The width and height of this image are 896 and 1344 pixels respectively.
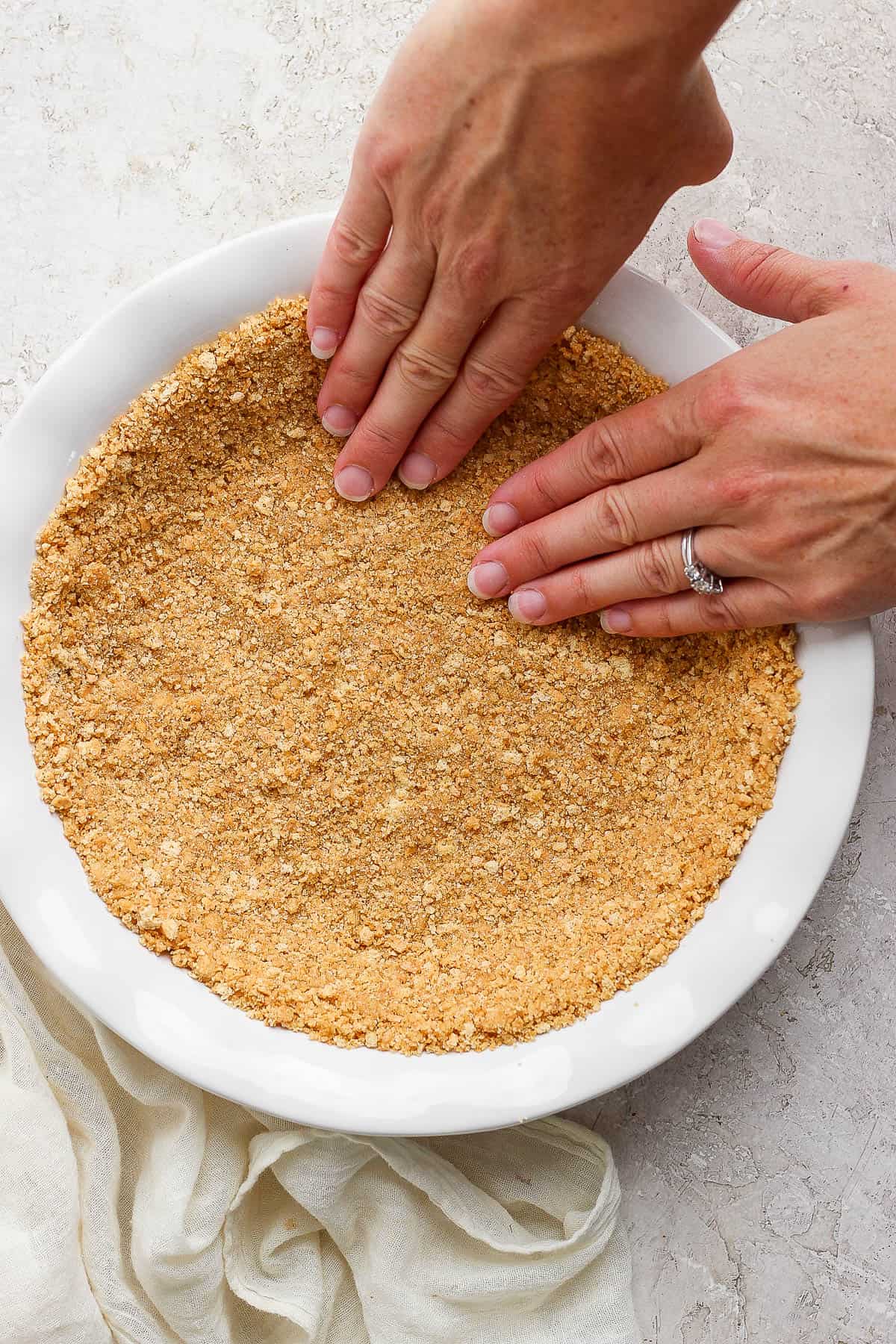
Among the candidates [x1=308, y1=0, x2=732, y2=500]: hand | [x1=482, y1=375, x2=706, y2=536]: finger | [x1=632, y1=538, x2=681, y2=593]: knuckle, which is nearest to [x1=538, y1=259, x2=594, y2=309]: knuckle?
[x1=308, y1=0, x2=732, y2=500]: hand

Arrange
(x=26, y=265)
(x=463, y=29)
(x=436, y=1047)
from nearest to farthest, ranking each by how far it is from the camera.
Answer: (x=463, y=29), (x=436, y=1047), (x=26, y=265)

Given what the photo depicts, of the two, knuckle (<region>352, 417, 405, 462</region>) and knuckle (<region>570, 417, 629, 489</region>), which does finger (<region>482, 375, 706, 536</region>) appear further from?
knuckle (<region>352, 417, 405, 462</region>)

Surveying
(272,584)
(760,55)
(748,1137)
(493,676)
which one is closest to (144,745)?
(272,584)

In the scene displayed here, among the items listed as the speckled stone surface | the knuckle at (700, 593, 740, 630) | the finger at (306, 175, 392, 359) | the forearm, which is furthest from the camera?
the speckled stone surface

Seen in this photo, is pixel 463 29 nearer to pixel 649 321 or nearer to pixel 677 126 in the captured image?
pixel 677 126

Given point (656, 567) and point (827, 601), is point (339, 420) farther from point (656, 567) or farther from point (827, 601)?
point (827, 601)

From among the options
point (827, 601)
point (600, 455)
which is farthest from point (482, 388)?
point (827, 601)
